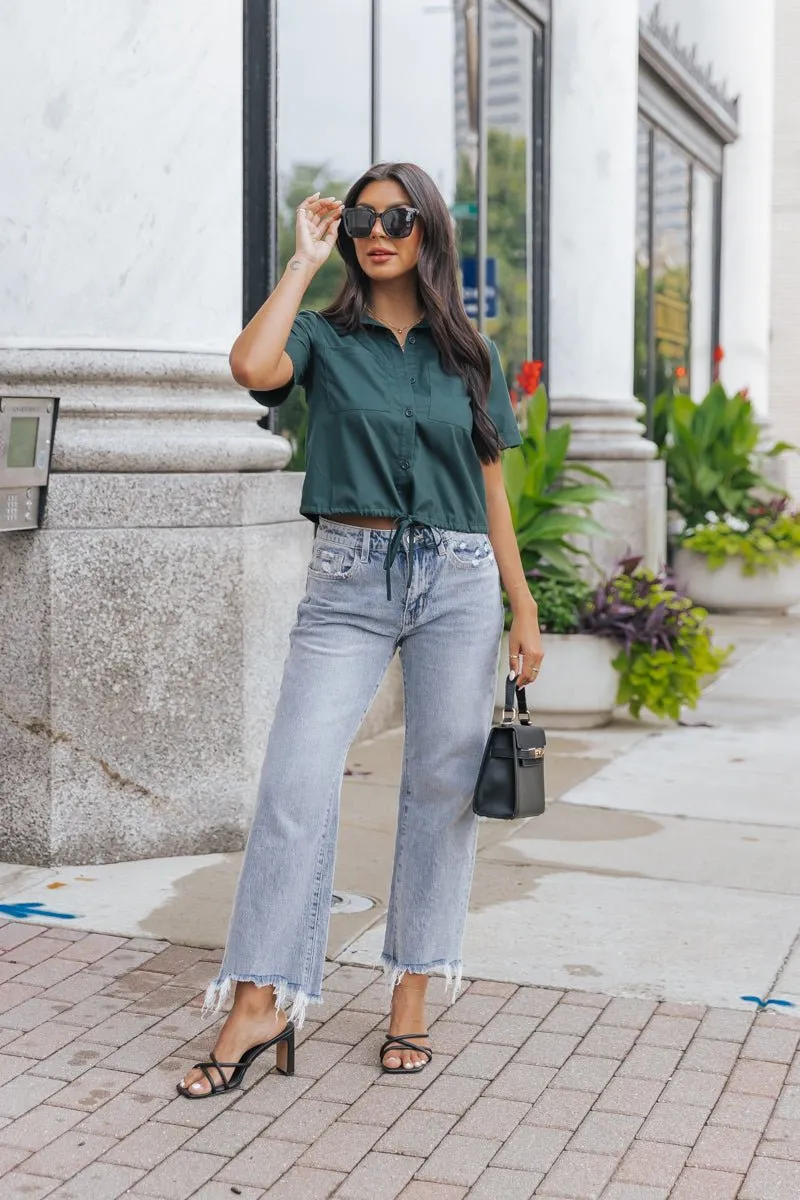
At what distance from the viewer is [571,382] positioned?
32.2 ft

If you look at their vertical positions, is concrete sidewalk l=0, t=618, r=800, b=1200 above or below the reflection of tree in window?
below

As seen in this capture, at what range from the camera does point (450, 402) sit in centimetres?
335

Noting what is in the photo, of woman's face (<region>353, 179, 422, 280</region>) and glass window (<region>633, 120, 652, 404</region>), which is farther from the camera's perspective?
glass window (<region>633, 120, 652, 404</region>)

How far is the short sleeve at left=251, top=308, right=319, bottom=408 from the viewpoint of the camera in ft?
10.7

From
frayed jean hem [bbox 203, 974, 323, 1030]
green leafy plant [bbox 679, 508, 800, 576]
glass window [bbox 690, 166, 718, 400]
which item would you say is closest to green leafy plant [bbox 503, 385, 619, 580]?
frayed jean hem [bbox 203, 974, 323, 1030]

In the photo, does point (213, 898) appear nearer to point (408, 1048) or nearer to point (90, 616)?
point (90, 616)

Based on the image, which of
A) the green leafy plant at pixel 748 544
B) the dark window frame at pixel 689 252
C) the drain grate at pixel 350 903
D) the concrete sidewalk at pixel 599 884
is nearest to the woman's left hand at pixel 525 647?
the concrete sidewalk at pixel 599 884

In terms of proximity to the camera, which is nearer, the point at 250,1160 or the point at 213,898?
the point at 250,1160

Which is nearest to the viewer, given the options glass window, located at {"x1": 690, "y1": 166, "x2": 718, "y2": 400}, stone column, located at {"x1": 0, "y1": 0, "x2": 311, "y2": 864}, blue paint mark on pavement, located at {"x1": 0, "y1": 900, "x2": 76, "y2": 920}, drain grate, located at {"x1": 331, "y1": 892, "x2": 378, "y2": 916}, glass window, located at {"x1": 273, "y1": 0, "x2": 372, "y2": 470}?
blue paint mark on pavement, located at {"x1": 0, "y1": 900, "x2": 76, "y2": 920}

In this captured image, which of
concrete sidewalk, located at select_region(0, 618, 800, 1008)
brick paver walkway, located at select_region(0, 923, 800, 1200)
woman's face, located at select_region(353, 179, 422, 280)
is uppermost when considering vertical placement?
woman's face, located at select_region(353, 179, 422, 280)

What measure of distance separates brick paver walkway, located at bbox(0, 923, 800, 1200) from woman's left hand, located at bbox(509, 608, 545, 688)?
800mm

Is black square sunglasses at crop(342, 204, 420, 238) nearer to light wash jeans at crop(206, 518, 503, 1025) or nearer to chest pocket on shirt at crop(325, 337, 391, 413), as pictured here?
chest pocket on shirt at crop(325, 337, 391, 413)

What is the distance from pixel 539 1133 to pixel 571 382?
7088 millimetres

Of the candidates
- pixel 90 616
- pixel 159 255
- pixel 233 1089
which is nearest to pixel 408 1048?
pixel 233 1089
